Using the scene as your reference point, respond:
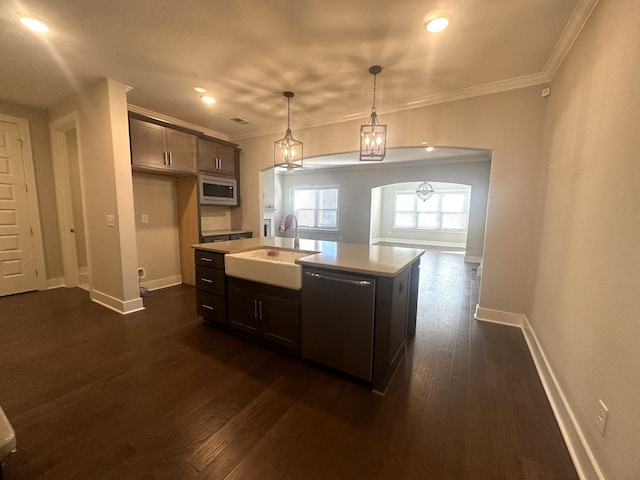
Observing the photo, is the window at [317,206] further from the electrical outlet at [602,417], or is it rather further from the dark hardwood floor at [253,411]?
the electrical outlet at [602,417]

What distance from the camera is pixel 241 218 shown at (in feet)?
16.7

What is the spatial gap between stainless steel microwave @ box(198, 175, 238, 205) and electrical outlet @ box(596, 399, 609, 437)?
4.70 m

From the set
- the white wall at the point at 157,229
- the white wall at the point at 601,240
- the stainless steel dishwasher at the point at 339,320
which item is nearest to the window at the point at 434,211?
the white wall at the point at 601,240

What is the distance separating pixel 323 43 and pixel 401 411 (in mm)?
2968

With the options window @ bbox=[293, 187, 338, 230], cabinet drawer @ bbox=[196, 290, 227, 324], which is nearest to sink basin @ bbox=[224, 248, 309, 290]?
cabinet drawer @ bbox=[196, 290, 227, 324]

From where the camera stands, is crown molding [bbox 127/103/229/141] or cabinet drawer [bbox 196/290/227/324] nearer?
cabinet drawer [bbox 196/290/227/324]

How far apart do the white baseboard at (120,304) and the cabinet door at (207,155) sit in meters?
2.19

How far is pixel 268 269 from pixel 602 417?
87.3 inches

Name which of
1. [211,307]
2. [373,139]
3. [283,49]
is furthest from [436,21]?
[211,307]

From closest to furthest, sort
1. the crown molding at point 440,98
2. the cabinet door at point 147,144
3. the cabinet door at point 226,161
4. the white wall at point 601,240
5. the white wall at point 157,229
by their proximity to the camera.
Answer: the white wall at point 601,240 → the crown molding at point 440,98 → the cabinet door at point 147,144 → the white wall at point 157,229 → the cabinet door at point 226,161

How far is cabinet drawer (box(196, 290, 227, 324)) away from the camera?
9.09 ft

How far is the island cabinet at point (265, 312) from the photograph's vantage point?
227 cm

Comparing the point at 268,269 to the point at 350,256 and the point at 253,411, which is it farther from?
the point at 253,411

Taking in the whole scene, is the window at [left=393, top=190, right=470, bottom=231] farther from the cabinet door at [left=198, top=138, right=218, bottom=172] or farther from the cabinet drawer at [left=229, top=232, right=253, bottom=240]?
the cabinet door at [left=198, top=138, right=218, bottom=172]
